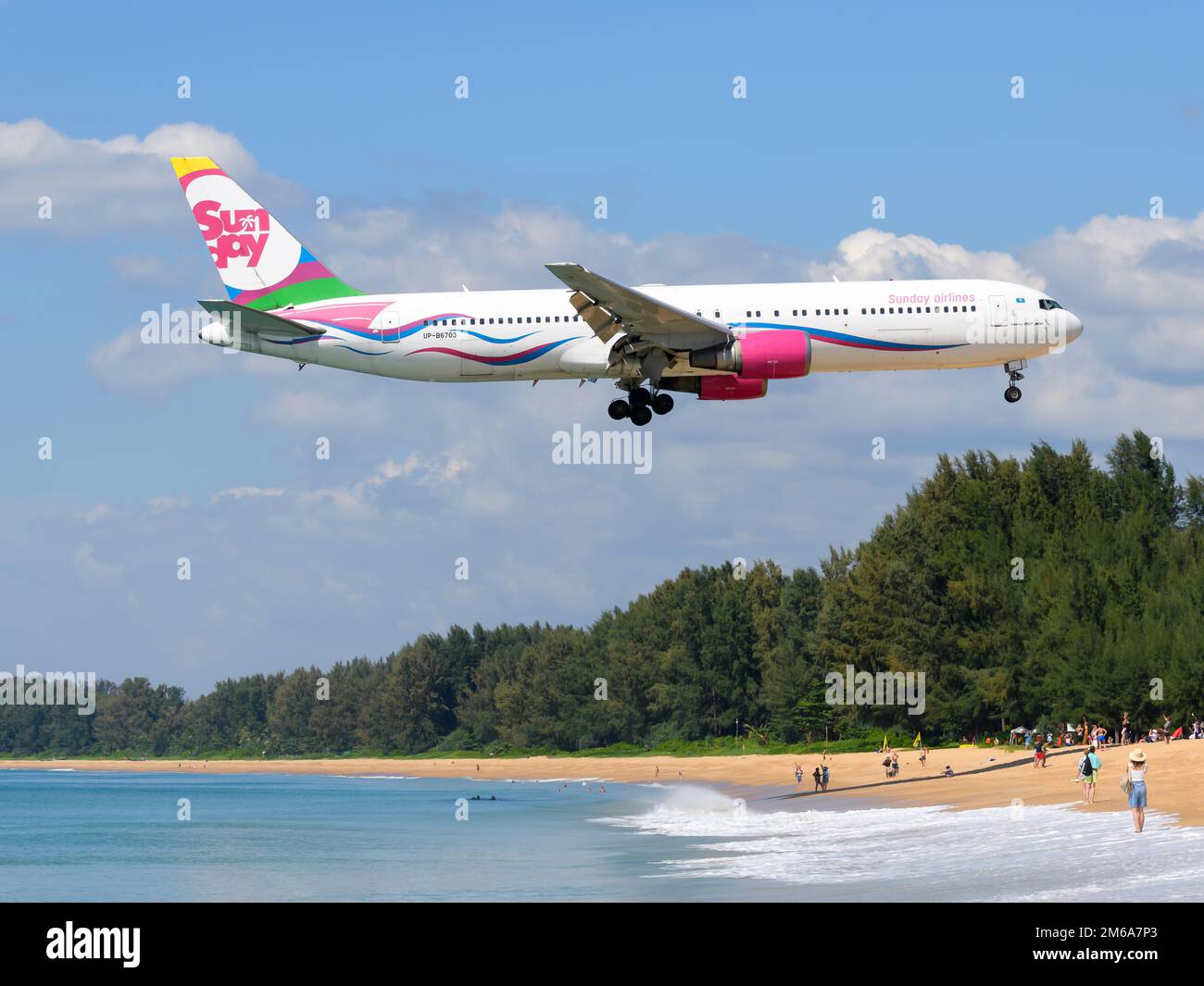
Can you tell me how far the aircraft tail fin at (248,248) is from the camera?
5481 cm

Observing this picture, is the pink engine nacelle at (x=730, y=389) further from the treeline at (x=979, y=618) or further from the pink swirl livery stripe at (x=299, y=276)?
the treeline at (x=979, y=618)

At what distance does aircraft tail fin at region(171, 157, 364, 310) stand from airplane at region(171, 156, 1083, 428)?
2.54 m

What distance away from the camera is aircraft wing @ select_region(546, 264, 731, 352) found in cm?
4709

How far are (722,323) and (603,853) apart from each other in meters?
24.5

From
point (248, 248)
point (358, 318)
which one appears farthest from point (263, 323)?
point (248, 248)

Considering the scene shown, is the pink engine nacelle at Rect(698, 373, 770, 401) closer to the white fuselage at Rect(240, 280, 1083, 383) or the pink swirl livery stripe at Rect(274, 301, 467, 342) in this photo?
the white fuselage at Rect(240, 280, 1083, 383)

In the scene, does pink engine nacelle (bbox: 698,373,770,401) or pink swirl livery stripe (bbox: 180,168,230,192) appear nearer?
pink engine nacelle (bbox: 698,373,770,401)

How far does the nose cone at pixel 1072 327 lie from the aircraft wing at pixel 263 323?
A: 24687 mm

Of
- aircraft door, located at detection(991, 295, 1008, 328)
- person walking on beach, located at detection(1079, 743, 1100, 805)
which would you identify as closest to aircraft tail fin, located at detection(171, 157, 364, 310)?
aircraft door, located at detection(991, 295, 1008, 328)

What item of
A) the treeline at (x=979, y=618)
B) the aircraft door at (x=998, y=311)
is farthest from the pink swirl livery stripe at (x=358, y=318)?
the treeline at (x=979, y=618)

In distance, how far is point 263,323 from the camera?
51.2 meters

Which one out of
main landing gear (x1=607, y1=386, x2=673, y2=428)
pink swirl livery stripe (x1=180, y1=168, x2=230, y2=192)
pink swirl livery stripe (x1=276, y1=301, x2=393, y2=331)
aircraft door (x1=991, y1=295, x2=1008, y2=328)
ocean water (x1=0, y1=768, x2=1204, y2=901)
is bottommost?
ocean water (x1=0, y1=768, x2=1204, y2=901)

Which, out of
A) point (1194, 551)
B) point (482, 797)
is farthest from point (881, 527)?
point (482, 797)

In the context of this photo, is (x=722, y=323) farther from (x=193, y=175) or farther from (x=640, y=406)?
(x=193, y=175)
